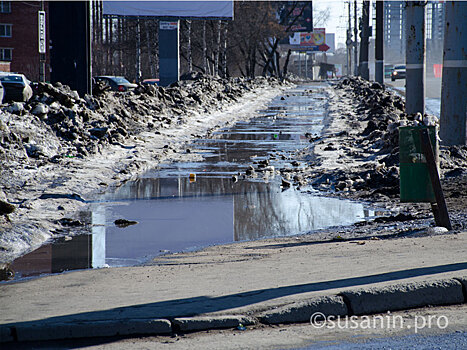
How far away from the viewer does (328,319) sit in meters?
5.25

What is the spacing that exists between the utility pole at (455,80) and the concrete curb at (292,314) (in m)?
9.34

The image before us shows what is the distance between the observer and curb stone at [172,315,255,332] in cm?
497

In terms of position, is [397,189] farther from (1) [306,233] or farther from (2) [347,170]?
(1) [306,233]

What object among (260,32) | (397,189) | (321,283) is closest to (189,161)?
(397,189)

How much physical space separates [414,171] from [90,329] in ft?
15.4

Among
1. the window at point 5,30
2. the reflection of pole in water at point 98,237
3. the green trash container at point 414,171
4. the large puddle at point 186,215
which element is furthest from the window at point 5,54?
the green trash container at point 414,171

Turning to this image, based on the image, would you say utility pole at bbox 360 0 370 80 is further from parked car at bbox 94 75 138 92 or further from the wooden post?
the wooden post

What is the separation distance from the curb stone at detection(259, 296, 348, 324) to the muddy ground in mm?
3050

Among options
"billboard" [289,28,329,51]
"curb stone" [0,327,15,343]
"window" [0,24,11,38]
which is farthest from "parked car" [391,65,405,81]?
"curb stone" [0,327,15,343]

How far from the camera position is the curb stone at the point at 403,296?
17.6ft

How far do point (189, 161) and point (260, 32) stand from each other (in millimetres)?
56403

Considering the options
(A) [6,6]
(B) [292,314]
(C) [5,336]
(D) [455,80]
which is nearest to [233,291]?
(B) [292,314]

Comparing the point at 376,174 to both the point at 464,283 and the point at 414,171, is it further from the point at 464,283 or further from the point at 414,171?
the point at 464,283

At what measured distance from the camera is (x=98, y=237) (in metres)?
8.65
